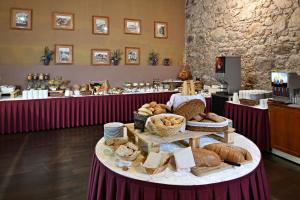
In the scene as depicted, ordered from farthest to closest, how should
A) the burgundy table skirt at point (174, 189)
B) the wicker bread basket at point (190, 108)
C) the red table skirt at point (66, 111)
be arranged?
the red table skirt at point (66, 111)
the wicker bread basket at point (190, 108)
the burgundy table skirt at point (174, 189)

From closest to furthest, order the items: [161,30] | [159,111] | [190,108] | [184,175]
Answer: [184,175], [190,108], [159,111], [161,30]

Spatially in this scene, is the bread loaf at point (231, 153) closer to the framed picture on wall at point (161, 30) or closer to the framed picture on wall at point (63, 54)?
the framed picture on wall at point (63, 54)

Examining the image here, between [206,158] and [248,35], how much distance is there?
5013 mm

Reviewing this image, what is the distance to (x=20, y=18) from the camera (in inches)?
247

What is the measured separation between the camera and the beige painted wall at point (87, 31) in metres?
6.28

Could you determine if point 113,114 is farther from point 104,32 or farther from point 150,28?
point 150,28

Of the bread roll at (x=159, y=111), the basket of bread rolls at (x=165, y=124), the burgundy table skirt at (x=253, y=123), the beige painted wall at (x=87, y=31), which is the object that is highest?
the beige painted wall at (x=87, y=31)

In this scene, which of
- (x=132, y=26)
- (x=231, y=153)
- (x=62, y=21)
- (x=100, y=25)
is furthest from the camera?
(x=132, y=26)

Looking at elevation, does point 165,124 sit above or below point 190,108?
below

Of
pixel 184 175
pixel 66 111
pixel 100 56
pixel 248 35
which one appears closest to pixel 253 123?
pixel 248 35

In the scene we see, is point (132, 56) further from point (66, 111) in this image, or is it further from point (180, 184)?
point (180, 184)

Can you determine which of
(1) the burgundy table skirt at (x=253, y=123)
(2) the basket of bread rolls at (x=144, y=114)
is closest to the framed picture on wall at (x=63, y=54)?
(1) the burgundy table skirt at (x=253, y=123)

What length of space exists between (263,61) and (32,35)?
5.67 metres

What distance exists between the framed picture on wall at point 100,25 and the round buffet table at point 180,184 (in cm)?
604
